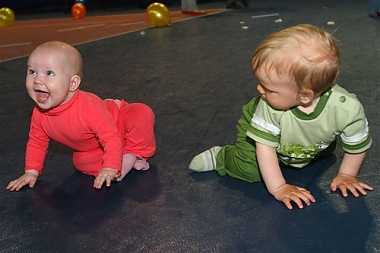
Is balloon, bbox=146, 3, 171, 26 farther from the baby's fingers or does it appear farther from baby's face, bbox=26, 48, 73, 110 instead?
the baby's fingers

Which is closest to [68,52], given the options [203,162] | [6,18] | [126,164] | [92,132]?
[92,132]

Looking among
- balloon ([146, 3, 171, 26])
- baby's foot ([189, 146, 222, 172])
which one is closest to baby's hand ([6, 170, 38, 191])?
baby's foot ([189, 146, 222, 172])

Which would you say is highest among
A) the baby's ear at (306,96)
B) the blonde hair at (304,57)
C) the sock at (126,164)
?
the blonde hair at (304,57)

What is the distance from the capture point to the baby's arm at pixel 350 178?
124 cm

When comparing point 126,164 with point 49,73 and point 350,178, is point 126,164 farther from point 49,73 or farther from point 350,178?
point 350,178

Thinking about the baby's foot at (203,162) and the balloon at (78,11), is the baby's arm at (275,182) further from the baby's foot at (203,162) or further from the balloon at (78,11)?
the balloon at (78,11)

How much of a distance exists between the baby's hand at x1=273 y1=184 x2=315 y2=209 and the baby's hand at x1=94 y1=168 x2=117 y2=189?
369 mm

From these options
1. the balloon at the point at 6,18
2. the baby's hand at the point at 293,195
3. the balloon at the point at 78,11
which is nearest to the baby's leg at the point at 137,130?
the baby's hand at the point at 293,195

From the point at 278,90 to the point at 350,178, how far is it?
300 mm

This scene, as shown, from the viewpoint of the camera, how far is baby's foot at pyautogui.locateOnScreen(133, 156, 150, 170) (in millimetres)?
1446

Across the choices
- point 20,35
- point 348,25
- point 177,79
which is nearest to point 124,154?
point 177,79

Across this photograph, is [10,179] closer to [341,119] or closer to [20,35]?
[341,119]

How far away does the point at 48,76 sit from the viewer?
1.27 metres

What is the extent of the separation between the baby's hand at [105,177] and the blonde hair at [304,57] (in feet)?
1.44
